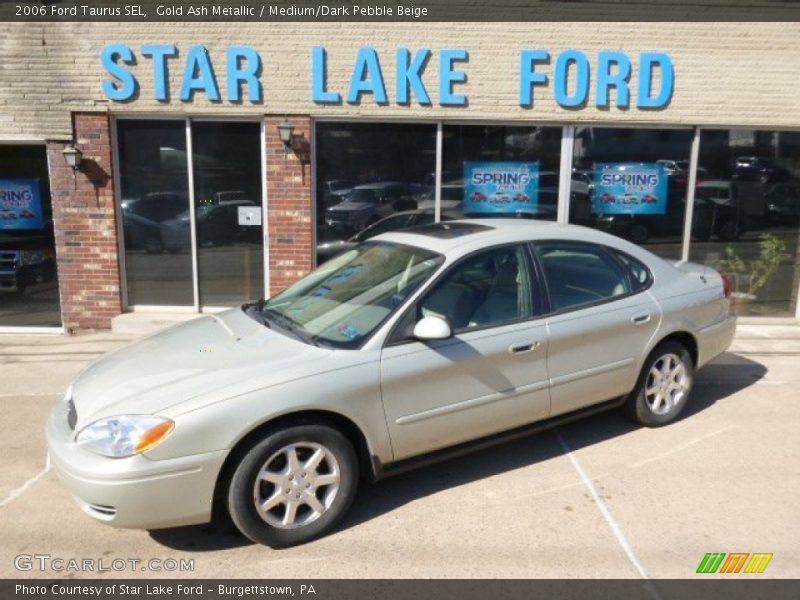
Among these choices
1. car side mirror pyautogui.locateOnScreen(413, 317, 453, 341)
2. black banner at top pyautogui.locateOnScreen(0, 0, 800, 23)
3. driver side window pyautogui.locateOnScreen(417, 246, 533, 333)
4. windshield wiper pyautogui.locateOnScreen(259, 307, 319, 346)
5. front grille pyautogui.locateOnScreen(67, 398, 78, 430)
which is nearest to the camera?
front grille pyautogui.locateOnScreen(67, 398, 78, 430)

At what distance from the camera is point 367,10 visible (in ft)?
24.2

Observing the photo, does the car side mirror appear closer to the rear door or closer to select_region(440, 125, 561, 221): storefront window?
the rear door

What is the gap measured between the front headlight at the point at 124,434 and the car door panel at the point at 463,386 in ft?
3.76

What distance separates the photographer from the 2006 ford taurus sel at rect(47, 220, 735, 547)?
10.1 feet

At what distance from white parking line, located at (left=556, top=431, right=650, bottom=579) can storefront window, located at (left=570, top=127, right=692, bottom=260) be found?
4.21 metres

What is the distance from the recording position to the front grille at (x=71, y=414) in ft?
11.0

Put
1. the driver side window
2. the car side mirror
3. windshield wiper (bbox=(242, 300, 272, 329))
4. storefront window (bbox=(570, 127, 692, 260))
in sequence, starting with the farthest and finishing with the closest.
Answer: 1. storefront window (bbox=(570, 127, 692, 260))
2. windshield wiper (bbox=(242, 300, 272, 329))
3. the driver side window
4. the car side mirror

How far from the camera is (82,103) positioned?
743 centimetres

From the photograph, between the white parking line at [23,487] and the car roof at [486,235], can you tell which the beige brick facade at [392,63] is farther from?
the white parking line at [23,487]

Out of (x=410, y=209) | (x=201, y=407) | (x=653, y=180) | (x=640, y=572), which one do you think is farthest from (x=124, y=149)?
(x=640, y=572)

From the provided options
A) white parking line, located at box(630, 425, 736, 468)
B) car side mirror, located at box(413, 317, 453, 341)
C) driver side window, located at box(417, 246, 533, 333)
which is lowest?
white parking line, located at box(630, 425, 736, 468)

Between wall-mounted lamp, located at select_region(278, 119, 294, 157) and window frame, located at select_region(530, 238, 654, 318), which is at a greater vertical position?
wall-mounted lamp, located at select_region(278, 119, 294, 157)

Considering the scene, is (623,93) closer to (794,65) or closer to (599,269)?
(794,65)
